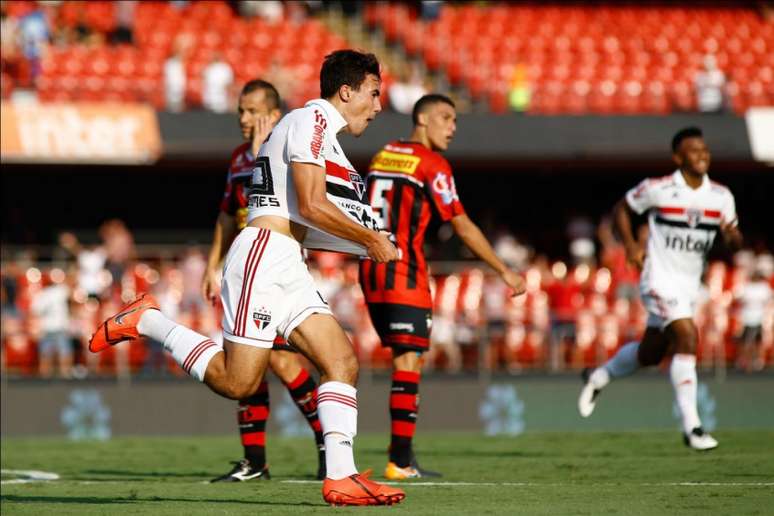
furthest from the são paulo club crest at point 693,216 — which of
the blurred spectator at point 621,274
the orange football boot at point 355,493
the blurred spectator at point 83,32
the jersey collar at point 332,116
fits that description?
the blurred spectator at point 83,32

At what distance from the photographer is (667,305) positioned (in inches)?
426

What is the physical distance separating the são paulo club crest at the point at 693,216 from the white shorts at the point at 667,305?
0.59 m

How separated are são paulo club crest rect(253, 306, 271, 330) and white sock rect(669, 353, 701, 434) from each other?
4515 millimetres

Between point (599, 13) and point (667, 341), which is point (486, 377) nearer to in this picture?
point (667, 341)

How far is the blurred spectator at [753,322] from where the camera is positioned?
778 inches

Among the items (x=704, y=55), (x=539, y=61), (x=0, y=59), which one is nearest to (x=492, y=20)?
(x=539, y=61)

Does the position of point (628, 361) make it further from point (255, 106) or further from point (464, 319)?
point (464, 319)

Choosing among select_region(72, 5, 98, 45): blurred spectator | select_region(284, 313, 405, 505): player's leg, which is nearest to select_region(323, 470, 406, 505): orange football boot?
select_region(284, 313, 405, 505): player's leg

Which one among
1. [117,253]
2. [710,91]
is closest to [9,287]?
[117,253]

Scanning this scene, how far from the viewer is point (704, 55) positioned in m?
27.0

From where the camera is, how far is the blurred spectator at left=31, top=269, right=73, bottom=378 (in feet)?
60.3

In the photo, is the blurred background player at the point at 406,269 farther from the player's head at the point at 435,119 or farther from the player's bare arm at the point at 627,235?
the player's bare arm at the point at 627,235

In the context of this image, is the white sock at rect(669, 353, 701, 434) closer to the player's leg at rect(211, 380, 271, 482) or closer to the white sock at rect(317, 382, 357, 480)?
the player's leg at rect(211, 380, 271, 482)

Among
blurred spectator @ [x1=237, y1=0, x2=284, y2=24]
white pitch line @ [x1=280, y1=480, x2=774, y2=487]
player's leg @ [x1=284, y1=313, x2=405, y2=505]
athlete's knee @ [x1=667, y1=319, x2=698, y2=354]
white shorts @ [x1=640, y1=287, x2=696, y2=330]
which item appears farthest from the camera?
blurred spectator @ [x1=237, y1=0, x2=284, y2=24]
